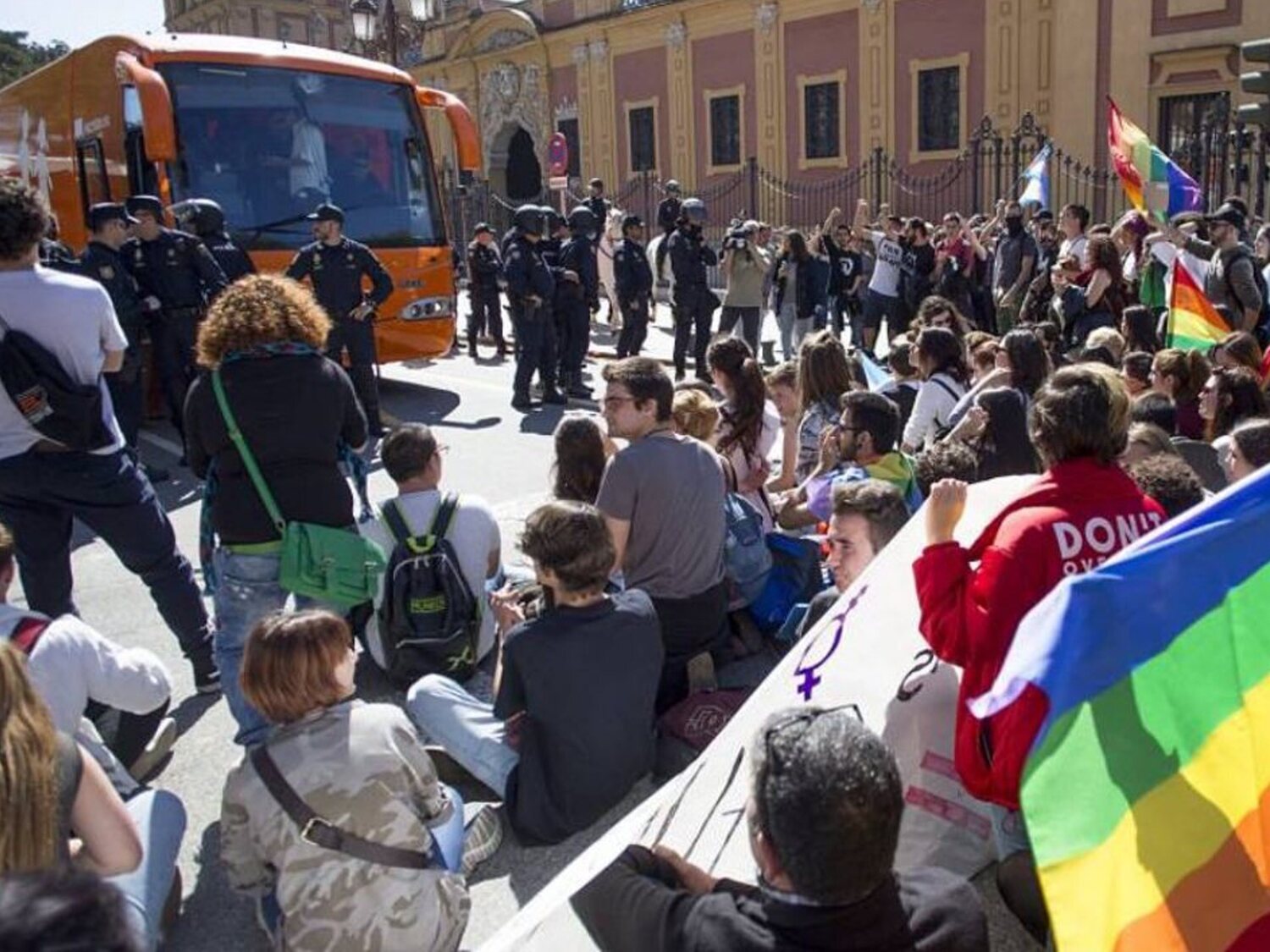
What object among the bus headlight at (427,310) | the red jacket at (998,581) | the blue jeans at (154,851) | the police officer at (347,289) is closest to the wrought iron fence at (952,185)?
the bus headlight at (427,310)

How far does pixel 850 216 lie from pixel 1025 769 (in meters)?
24.0

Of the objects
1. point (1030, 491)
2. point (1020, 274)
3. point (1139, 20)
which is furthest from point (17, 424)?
point (1139, 20)

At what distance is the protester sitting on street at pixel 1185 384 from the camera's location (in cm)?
551

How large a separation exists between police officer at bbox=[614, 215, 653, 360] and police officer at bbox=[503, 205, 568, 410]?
4.19ft

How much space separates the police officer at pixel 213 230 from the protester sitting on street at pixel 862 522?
650 cm

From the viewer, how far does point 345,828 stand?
2783mm

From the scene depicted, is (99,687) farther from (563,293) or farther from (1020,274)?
(1020,274)

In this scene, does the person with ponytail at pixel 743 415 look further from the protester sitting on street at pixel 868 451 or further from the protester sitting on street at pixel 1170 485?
the protester sitting on street at pixel 1170 485

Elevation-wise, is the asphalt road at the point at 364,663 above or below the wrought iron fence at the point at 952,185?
below

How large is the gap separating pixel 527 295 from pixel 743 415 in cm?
545

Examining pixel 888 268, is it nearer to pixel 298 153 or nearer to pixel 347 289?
pixel 347 289

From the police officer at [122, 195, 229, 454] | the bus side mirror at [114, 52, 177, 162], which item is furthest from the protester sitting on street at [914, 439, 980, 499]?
the bus side mirror at [114, 52, 177, 162]

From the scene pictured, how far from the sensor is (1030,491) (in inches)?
113

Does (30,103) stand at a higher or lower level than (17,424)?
higher
